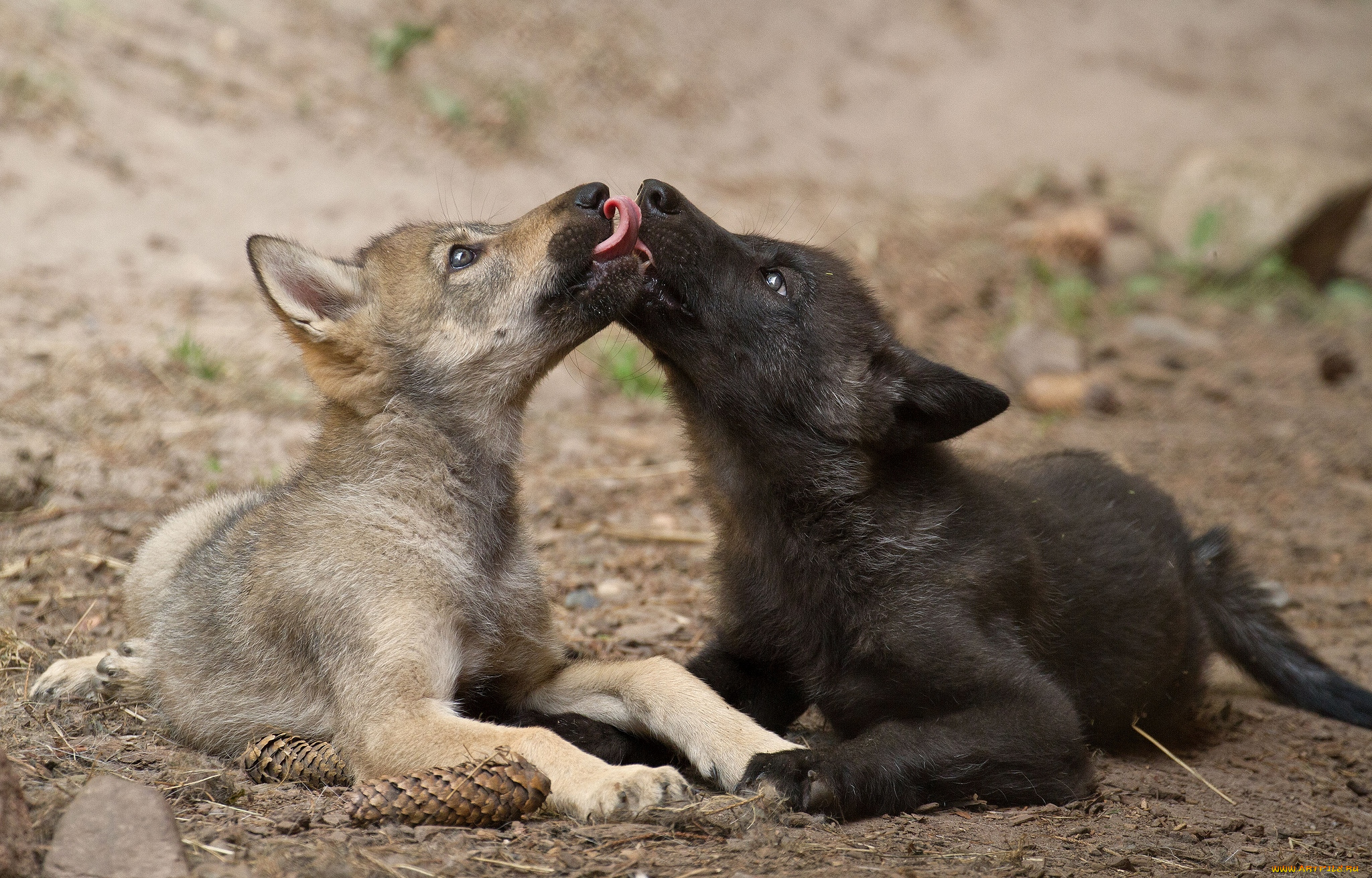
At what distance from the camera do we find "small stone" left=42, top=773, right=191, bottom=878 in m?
2.90

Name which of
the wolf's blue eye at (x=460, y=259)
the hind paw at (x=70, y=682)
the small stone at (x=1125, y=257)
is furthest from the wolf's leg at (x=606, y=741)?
the small stone at (x=1125, y=257)

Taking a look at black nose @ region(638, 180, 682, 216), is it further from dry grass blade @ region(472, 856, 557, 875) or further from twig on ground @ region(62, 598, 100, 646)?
twig on ground @ region(62, 598, 100, 646)

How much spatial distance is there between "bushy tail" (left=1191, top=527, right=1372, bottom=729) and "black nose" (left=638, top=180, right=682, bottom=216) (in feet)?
9.35

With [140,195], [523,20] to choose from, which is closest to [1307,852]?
[140,195]

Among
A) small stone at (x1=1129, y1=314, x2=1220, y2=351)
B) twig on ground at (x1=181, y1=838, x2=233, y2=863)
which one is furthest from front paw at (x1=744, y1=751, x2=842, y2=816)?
small stone at (x1=1129, y1=314, x2=1220, y2=351)

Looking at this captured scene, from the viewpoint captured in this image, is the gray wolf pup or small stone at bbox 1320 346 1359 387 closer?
the gray wolf pup

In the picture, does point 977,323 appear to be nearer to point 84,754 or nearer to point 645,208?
point 645,208

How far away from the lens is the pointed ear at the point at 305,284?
427 cm

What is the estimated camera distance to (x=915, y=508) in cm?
439

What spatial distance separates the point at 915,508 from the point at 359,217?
21.5 feet

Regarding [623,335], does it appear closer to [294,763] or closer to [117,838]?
[294,763]

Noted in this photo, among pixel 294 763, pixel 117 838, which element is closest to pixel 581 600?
pixel 294 763

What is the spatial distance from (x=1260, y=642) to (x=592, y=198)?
366 centimetres

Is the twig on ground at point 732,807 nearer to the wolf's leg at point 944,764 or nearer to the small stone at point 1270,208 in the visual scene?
the wolf's leg at point 944,764
